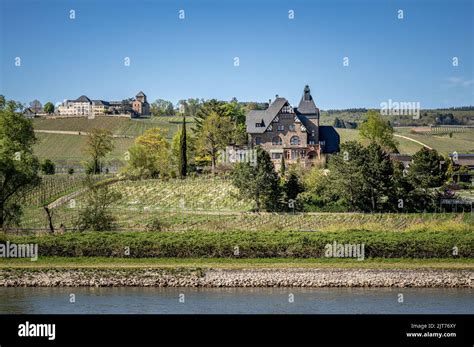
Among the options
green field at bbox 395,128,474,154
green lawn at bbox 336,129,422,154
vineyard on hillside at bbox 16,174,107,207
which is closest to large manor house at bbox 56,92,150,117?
green lawn at bbox 336,129,422,154

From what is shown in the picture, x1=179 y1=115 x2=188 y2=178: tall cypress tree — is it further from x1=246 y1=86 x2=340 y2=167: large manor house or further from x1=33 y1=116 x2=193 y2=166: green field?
x1=33 y1=116 x2=193 y2=166: green field

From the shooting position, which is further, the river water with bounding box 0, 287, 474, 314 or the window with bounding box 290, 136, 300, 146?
the window with bounding box 290, 136, 300, 146

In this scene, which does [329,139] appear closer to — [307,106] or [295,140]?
[307,106]

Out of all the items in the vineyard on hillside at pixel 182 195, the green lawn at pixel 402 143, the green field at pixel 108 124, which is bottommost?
the vineyard on hillside at pixel 182 195

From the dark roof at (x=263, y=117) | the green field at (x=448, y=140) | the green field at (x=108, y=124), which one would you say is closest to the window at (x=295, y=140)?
the dark roof at (x=263, y=117)

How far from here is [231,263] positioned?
38.3m

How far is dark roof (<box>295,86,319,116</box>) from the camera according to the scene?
78250 mm

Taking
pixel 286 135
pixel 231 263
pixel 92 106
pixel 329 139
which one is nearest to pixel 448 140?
pixel 329 139

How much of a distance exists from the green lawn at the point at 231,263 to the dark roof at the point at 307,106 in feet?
135

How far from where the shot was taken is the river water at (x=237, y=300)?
99.0ft

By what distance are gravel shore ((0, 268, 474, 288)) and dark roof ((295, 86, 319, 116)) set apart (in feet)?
143

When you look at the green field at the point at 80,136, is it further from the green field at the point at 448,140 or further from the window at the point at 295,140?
the green field at the point at 448,140

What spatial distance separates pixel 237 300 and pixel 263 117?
4701cm

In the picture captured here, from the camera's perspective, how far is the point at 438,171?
57.7 metres
